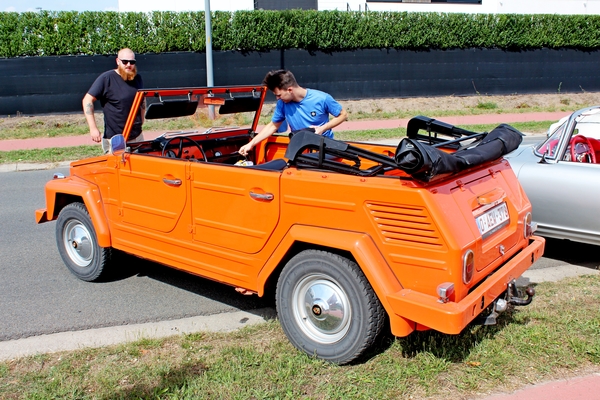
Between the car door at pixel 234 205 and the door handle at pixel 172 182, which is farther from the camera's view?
the door handle at pixel 172 182

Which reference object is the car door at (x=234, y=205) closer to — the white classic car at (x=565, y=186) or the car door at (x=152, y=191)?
the car door at (x=152, y=191)

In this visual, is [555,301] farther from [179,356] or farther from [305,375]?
[179,356]

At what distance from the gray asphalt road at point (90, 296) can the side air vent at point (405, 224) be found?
1802mm

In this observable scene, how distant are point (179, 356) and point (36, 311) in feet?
5.33

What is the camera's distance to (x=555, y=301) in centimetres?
470

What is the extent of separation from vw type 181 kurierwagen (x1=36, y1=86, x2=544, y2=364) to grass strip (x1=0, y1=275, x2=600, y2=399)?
0.23 m

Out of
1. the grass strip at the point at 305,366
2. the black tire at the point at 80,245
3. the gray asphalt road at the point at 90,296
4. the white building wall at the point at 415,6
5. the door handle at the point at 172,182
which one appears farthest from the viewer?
the white building wall at the point at 415,6

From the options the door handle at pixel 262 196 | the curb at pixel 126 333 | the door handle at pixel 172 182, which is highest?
the door handle at pixel 172 182

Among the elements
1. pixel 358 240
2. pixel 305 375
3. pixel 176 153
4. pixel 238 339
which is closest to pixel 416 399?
pixel 305 375

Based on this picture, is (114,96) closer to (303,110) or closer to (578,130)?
(303,110)

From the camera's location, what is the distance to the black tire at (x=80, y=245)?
17.1 feet

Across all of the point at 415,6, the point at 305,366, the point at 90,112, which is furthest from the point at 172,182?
the point at 415,6

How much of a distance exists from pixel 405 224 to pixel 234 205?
4.11ft

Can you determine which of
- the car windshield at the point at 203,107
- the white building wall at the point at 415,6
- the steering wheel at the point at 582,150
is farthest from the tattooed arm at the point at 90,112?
the white building wall at the point at 415,6
